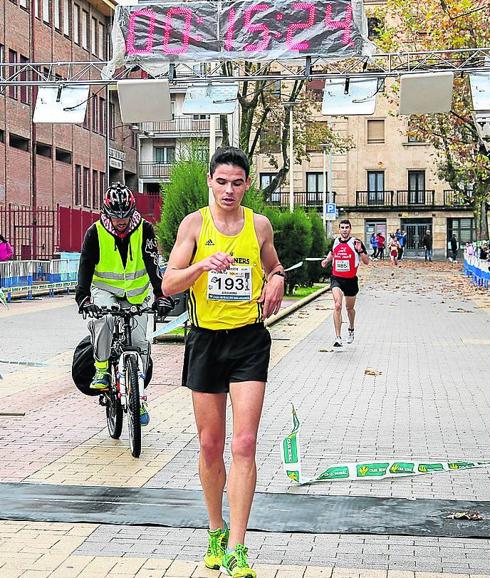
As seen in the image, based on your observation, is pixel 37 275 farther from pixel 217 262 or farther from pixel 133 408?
pixel 217 262

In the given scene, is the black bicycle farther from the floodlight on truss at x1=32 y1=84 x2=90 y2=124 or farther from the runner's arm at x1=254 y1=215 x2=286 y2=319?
the floodlight on truss at x1=32 y1=84 x2=90 y2=124

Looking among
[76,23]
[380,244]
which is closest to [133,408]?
[76,23]

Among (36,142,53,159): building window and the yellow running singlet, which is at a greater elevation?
(36,142,53,159): building window

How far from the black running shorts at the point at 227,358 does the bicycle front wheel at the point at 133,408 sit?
261 cm

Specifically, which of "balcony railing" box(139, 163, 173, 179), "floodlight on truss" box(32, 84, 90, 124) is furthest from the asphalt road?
"balcony railing" box(139, 163, 173, 179)

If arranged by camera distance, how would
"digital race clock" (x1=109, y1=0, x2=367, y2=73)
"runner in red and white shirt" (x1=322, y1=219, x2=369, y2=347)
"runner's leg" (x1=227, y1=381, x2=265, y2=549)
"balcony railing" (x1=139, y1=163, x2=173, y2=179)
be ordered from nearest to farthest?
"runner's leg" (x1=227, y1=381, x2=265, y2=549) < "digital race clock" (x1=109, y1=0, x2=367, y2=73) < "runner in red and white shirt" (x1=322, y1=219, x2=369, y2=347) < "balcony railing" (x1=139, y1=163, x2=173, y2=179)

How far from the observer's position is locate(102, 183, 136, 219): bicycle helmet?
323 inches

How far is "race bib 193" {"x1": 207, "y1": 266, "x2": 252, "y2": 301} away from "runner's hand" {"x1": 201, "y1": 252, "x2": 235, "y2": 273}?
4.5 inches

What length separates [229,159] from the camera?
5406 millimetres

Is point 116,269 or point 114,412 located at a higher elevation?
point 116,269

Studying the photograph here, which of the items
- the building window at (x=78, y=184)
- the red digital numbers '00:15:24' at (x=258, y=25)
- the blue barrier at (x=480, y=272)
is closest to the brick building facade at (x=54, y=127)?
the building window at (x=78, y=184)

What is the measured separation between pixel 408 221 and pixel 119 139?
82.6 feet

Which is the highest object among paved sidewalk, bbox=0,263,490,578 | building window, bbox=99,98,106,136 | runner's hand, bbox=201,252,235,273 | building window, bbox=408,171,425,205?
building window, bbox=99,98,106,136

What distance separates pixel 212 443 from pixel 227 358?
1.33 feet
